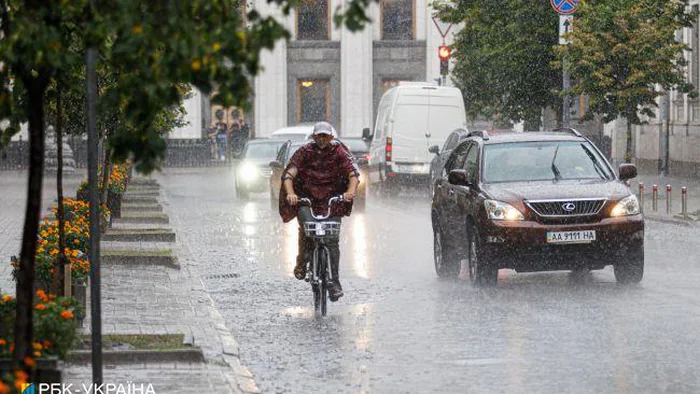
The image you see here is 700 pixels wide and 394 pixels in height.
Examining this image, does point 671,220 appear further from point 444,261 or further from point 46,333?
point 46,333

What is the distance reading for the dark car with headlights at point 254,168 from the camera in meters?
37.8

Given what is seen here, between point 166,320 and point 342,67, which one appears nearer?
point 166,320

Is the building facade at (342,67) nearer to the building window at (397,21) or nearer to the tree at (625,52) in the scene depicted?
the building window at (397,21)

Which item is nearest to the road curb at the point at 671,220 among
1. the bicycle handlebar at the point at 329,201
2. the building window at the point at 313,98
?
the bicycle handlebar at the point at 329,201

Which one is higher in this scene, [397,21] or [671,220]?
[397,21]

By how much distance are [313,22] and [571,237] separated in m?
57.9

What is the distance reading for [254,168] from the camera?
38.4 meters

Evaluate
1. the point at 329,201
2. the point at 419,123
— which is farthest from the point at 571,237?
the point at 419,123

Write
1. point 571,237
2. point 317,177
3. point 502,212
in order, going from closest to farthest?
point 317,177
point 571,237
point 502,212

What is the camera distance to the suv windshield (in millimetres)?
16812

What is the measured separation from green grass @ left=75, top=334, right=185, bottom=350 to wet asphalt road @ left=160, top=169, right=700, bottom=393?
0.55 metres

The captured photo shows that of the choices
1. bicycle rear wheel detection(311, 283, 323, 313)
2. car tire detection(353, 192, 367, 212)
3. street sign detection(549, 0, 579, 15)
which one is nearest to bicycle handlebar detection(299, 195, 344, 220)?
bicycle rear wheel detection(311, 283, 323, 313)

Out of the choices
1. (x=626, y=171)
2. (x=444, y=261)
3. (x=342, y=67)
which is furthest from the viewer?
(x=342, y=67)

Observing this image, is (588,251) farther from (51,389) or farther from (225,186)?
(225,186)
